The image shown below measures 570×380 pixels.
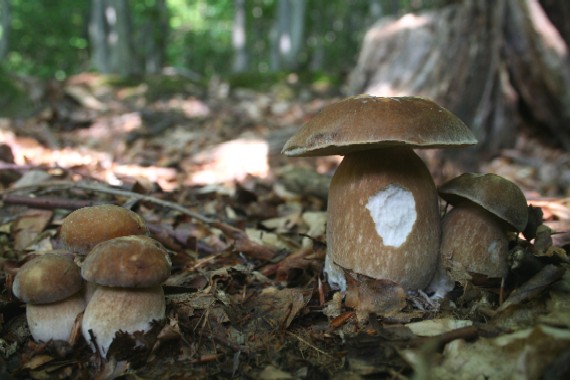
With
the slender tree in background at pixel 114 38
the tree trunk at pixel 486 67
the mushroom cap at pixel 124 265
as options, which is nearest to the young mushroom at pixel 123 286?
the mushroom cap at pixel 124 265

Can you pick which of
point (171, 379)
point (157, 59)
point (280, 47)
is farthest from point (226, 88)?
point (157, 59)

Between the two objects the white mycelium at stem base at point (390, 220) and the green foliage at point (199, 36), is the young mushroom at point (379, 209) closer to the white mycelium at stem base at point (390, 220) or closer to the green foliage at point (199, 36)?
the white mycelium at stem base at point (390, 220)

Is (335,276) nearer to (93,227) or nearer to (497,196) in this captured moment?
(497,196)

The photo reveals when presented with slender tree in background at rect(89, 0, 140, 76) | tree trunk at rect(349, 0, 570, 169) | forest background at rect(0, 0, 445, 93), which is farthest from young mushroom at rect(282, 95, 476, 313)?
slender tree in background at rect(89, 0, 140, 76)

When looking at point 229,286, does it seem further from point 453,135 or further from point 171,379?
point 453,135

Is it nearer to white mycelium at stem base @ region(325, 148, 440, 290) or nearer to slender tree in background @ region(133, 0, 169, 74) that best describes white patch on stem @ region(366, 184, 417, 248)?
white mycelium at stem base @ region(325, 148, 440, 290)

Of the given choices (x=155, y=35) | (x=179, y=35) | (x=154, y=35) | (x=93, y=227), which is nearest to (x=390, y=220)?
(x=93, y=227)
